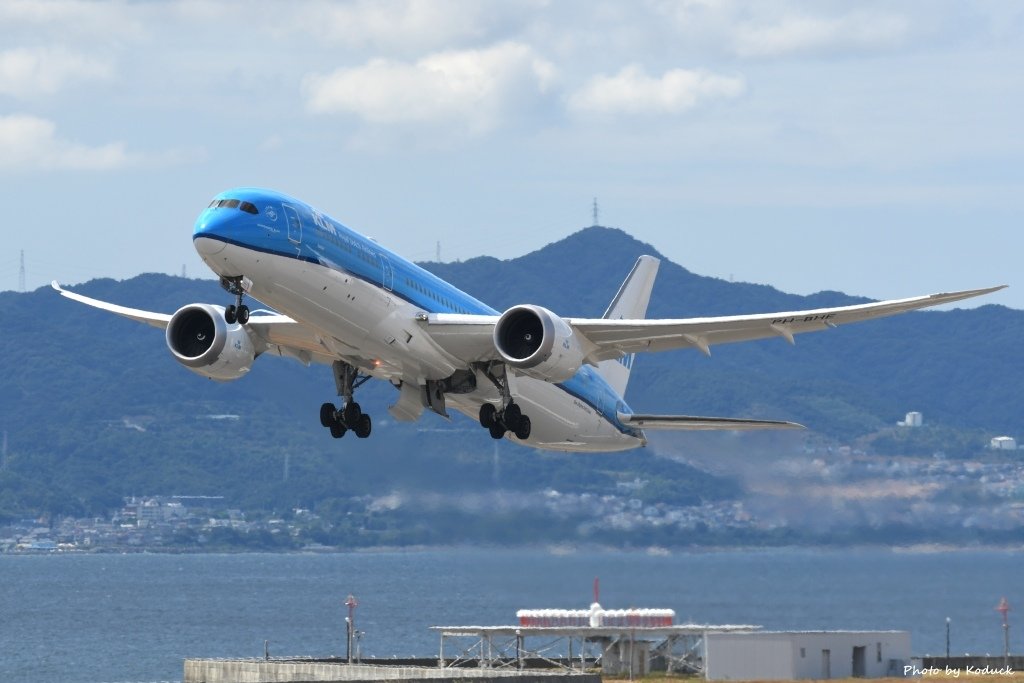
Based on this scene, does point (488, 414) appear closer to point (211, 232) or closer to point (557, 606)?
point (211, 232)

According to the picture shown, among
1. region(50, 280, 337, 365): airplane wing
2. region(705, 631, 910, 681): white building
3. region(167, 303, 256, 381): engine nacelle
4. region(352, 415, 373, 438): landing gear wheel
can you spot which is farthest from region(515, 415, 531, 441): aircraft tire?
region(705, 631, 910, 681): white building

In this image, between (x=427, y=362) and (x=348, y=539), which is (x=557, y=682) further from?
(x=348, y=539)

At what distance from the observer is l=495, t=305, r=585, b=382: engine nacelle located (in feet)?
135

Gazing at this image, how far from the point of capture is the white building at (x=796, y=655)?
5781 cm

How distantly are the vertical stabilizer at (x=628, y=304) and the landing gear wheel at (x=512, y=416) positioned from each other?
43.3 feet

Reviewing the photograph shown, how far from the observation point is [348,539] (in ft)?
467

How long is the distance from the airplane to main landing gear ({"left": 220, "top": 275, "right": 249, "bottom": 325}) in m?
0.04

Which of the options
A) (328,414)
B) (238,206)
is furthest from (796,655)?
(238,206)

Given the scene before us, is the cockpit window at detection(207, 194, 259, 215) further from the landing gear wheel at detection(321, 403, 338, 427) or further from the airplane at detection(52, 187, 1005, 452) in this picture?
the landing gear wheel at detection(321, 403, 338, 427)

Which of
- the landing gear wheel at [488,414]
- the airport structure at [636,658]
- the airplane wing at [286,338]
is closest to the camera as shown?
the airplane wing at [286,338]

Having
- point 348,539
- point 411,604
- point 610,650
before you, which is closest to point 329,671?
point 610,650

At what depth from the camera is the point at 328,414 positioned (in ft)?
151

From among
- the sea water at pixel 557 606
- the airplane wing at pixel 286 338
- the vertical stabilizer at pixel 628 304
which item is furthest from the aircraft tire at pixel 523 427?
the sea water at pixel 557 606

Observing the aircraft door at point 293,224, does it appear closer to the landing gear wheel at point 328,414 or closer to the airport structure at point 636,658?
→ the landing gear wheel at point 328,414
